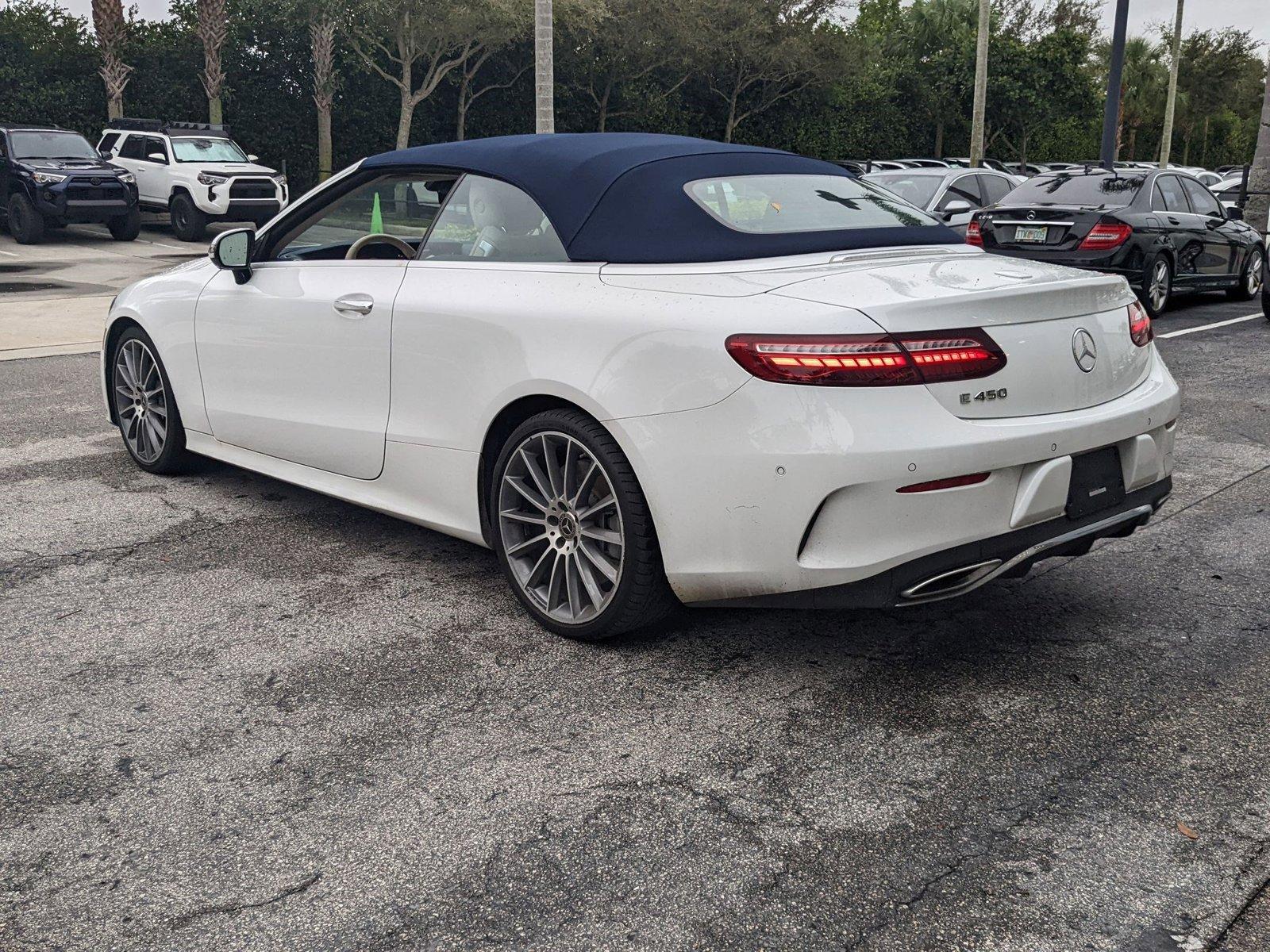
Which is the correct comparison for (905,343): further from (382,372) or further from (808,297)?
(382,372)

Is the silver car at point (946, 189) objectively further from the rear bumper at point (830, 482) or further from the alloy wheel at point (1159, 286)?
the rear bumper at point (830, 482)

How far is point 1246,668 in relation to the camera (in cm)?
373

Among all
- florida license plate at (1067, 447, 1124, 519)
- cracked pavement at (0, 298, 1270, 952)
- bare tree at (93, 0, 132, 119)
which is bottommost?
cracked pavement at (0, 298, 1270, 952)

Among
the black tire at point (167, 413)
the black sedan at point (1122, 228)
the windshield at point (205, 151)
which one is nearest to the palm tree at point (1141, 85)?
the windshield at point (205, 151)

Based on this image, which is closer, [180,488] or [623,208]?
[623,208]

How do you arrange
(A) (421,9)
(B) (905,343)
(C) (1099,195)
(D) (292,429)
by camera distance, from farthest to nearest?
(A) (421,9), (C) (1099,195), (D) (292,429), (B) (905,343)

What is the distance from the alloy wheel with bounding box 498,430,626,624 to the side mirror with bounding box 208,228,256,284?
1.74 m

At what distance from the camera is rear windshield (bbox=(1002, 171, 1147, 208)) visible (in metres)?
12.0

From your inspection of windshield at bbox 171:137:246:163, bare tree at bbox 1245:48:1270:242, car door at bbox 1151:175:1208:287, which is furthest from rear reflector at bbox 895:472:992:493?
windshield at bbox 171:137:246:163

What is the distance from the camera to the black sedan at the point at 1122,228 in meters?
11.7

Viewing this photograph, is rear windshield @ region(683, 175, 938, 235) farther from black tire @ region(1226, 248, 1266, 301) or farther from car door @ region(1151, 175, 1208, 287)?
black tire @ region(1226, 248, 1266, 301)

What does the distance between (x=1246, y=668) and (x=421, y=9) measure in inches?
1033

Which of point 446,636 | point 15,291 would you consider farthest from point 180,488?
point 15,291

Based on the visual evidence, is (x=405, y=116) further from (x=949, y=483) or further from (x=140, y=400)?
(x=949, y=483)
